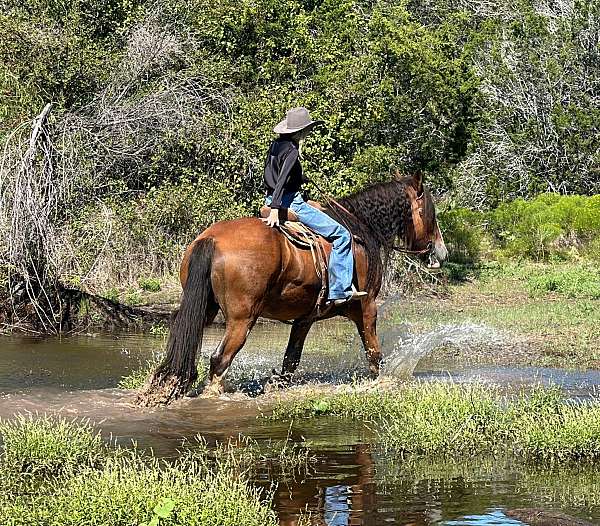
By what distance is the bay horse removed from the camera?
31.0ft

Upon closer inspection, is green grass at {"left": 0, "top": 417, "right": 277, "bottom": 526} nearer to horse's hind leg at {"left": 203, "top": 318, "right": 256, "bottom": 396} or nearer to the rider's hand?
horse's hind leg at {"left": 203, "top": 318, "right": 256, "bottom": 396}

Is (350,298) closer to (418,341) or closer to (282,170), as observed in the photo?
(282,170)

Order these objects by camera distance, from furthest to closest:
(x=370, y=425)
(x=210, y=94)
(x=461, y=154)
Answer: (x=461, y=154), (x=210, y=94), (x=370, y=425)

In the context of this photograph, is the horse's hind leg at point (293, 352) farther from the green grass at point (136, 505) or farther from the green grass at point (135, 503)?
the green grass at point (136, 505)

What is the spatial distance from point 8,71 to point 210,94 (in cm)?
411

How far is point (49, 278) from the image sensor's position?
48.2 feet

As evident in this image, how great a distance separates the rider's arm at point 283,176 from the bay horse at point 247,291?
0.28 metres

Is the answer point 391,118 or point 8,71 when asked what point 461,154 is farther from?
point 8,71

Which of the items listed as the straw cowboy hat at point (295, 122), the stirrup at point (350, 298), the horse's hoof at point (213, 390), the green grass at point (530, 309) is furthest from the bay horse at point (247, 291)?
the green grass at point (530, 309)

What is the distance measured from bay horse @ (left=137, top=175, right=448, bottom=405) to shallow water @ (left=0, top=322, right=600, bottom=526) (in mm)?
343

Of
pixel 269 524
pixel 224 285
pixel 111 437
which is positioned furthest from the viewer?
pixel 224 285

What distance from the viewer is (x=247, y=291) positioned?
9.60 m

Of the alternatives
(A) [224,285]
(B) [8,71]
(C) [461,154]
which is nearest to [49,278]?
(B) [8,71]

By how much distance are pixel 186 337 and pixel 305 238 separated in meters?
1.65
